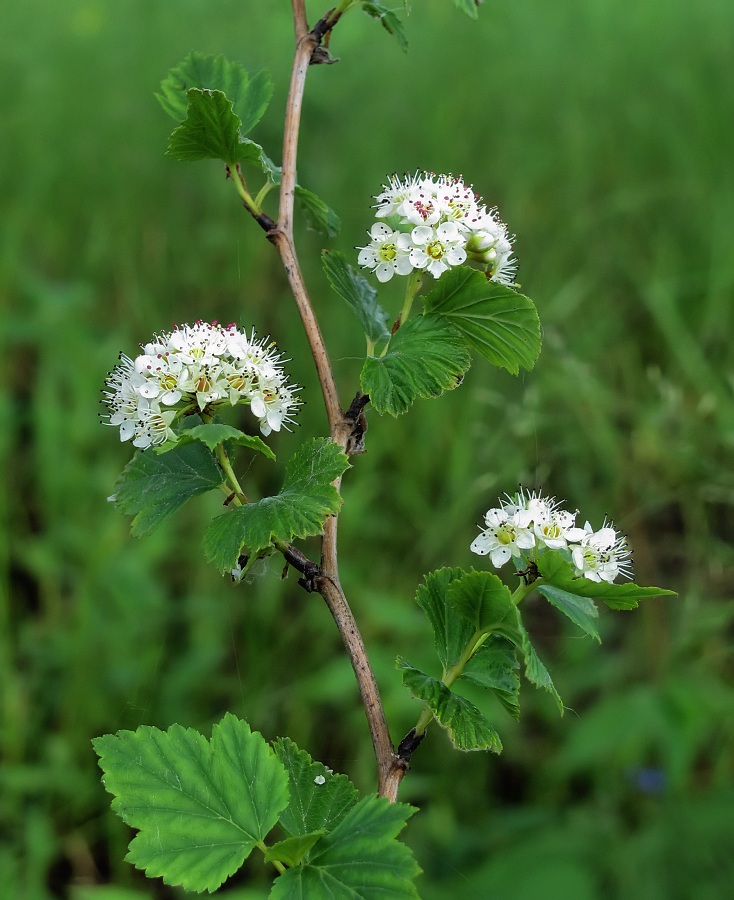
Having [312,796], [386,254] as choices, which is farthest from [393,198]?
[312,796]

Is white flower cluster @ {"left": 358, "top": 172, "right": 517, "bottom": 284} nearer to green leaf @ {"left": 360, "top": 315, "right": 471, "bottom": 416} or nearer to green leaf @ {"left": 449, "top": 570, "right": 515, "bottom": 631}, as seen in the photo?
green leaf @ {"left": 360, "top": 315, "right": 471, "bottom": 416}

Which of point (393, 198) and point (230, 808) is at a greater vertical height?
point (393, 198)

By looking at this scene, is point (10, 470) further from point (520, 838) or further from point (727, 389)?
point (727, 389)

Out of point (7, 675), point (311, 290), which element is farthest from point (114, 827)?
point (311, 290)

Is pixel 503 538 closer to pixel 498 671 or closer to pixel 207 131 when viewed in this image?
pixel 498 671

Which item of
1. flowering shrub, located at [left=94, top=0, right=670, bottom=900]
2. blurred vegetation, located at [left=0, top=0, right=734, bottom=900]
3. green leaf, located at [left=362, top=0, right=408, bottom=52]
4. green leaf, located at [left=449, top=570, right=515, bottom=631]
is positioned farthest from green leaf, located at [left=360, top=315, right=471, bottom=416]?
blurred vegetation, located at [left=0, top=0, right=734, bottom=900]

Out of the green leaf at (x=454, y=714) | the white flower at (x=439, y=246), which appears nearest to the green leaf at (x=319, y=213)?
the white flower at (x=439, y=246)

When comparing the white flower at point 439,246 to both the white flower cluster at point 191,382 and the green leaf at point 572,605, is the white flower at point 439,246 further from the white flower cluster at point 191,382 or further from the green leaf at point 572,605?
the green leaf at point 572,605
